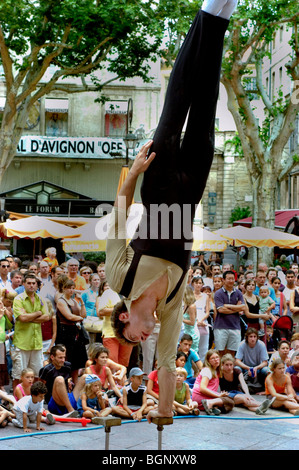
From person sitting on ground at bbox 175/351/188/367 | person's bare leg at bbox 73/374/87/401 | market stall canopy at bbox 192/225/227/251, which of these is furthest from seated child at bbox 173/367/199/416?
market stall canopy at bbox 192/225/227/251

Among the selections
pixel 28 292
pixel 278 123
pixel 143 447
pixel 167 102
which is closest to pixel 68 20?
pixel 278 123

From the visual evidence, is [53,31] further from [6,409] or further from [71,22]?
[6,409]

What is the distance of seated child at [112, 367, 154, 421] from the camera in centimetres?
789

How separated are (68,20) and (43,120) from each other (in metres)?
14.3

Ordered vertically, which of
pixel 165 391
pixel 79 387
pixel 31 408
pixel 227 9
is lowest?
pixel 31 408

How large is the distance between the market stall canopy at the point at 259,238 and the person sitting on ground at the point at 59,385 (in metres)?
7.56

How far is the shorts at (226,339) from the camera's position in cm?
972

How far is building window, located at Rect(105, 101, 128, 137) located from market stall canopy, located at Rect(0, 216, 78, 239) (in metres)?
16.2

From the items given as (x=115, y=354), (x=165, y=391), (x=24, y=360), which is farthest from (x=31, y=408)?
(x=165, y=391)

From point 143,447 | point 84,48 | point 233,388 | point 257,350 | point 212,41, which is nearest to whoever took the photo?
point 212,41

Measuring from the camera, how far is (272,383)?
356 inches

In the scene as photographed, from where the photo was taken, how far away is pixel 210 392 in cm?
852

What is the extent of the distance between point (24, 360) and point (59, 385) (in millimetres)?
667

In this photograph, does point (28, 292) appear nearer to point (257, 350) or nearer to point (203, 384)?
point (203, 384)
